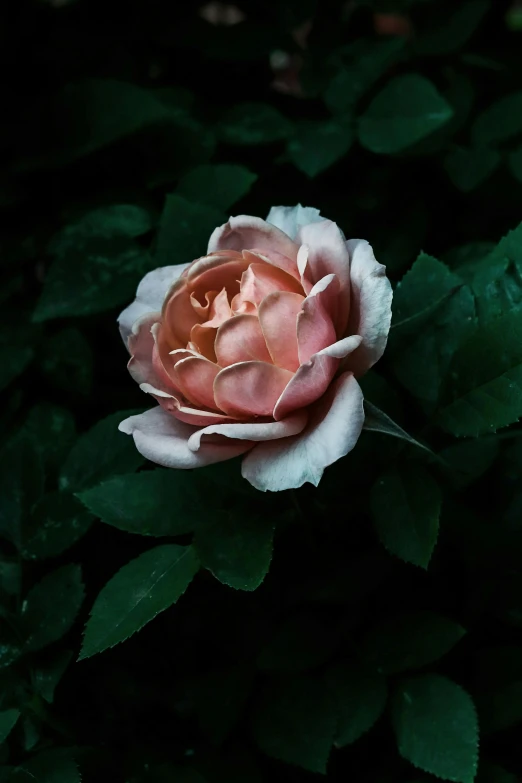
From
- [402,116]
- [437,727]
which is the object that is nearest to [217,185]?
[402,116]

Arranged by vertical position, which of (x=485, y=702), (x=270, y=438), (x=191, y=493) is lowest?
(x=485, y=702)

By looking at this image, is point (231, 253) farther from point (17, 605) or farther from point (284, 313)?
point (17, 605)

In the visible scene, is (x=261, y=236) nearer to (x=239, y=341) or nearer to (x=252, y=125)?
(x=239, y=341)

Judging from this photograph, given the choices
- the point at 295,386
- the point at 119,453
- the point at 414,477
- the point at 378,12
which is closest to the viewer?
the point at 295,386

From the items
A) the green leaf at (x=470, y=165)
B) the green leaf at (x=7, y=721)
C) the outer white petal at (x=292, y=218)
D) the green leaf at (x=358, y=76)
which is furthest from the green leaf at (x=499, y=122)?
the green leaf at (x=7, y=721)

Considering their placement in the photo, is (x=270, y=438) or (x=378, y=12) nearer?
(x=270, y=438)

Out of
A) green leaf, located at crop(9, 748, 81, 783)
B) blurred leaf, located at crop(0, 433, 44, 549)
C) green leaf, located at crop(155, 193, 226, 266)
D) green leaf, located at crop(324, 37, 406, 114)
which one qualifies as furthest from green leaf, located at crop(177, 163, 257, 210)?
green leaf, located at crop(9, 748, 81, 783)

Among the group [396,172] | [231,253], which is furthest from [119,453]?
[396,172]

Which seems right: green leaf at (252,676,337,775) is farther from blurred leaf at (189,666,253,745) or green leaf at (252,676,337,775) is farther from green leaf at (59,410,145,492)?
green leaf at (59,410,145,492)
